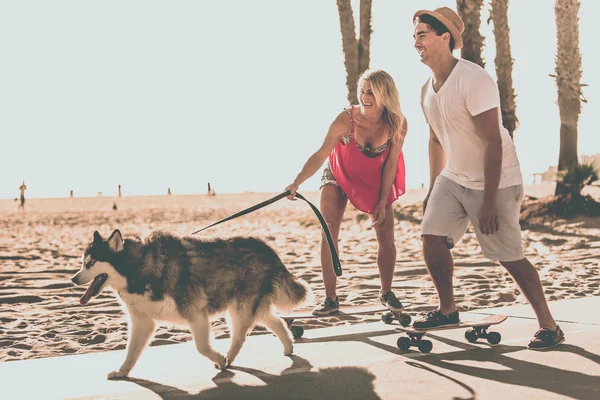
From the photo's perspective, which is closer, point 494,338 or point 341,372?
point 341,372

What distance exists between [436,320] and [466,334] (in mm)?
550

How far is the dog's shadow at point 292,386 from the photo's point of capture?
579 centimetres

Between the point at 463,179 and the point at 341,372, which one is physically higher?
the point at 463,179

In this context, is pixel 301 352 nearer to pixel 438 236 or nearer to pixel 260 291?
pixel 260 291

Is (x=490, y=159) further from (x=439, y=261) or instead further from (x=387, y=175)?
(x=387, y=175)

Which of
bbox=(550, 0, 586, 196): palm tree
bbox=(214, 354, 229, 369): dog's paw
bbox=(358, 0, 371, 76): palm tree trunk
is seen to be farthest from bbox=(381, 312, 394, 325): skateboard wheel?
bbox=(358, 0, 371, 76): palm tree trunk

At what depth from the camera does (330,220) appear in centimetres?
841

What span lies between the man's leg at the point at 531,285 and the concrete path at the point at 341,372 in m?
0.27

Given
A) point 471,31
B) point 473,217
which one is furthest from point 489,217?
point 471,31

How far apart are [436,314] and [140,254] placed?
246cm

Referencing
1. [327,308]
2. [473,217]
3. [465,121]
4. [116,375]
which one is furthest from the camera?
[327,308]

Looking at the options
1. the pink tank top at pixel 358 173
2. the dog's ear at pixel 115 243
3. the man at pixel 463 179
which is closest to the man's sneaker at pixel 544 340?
the man at pixel 463 179

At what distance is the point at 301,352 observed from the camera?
728 centimetres

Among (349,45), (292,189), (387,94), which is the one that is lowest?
(292,189)
